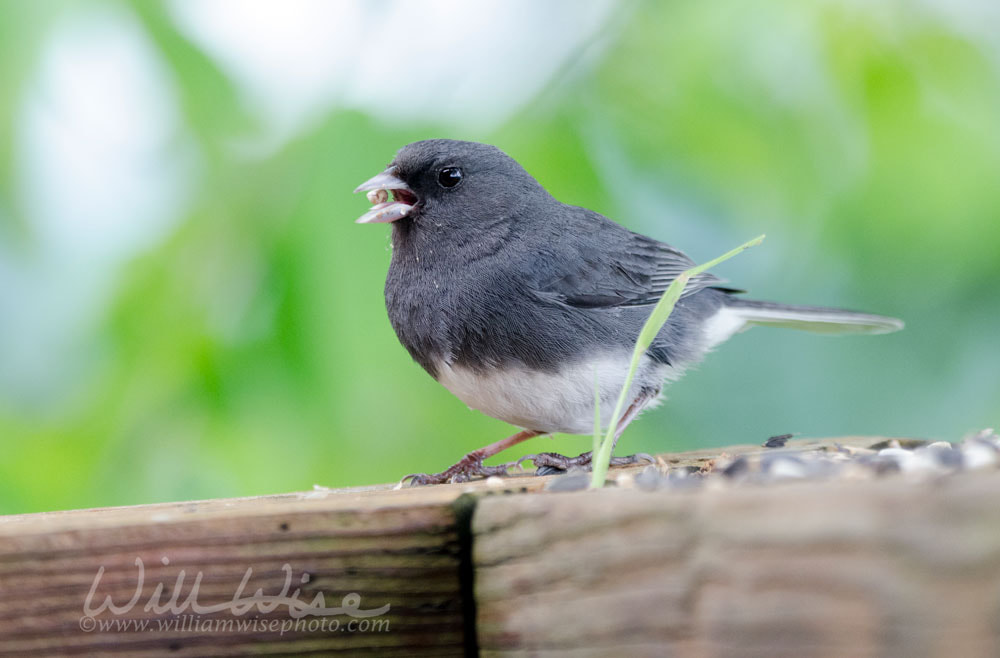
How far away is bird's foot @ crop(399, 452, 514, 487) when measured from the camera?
1994mm

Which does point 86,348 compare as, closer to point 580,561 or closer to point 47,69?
point 47,69

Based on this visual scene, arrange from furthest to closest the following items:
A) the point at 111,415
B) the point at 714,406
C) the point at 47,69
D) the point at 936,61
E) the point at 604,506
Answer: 1. the point at 714,406
2. the point at 936,61
3. the point at 47,69
4. the point at 111,415
5. the point at 604,506

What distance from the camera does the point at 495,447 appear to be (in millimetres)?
2350

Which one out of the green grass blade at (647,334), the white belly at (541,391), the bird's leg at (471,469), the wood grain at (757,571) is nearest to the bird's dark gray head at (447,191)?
the white belly at (541,391)

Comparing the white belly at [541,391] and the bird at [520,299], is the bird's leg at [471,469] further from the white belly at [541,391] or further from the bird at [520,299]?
the white belly at [541,391]

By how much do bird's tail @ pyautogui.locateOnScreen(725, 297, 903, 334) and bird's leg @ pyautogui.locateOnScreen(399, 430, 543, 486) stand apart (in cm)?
70

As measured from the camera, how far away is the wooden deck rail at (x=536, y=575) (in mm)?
687

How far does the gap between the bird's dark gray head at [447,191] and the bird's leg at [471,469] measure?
1.65ft

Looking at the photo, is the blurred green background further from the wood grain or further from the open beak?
the wood grain

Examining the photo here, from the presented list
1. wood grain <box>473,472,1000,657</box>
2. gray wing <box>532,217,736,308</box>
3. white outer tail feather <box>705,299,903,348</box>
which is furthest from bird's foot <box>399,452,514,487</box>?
wood grain <box>473,472,1000,657</box>

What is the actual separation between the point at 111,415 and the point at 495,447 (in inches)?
33.3

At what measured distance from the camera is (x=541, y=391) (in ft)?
7.00

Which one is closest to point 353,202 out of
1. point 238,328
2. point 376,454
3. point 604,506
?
point 238,328

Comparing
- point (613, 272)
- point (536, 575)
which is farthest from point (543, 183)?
point (536, 575)
